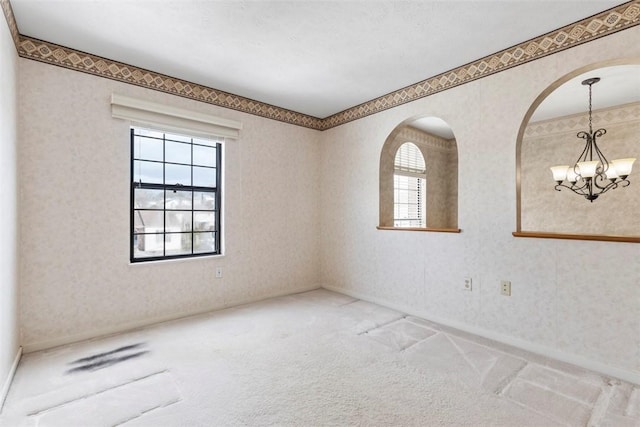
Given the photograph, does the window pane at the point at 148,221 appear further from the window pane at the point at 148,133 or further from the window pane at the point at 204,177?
the window pane at the point at 148,133

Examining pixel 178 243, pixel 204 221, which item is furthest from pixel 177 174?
pixel 178 243

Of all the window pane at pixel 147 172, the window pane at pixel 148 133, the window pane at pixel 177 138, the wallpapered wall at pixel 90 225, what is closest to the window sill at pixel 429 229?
the wallpapered wall at pixel 90 225

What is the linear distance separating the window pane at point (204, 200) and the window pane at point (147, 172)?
43 cm

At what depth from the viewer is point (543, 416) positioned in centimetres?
170

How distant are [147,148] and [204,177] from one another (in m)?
0.66

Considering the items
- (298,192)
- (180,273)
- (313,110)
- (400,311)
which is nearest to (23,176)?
(180,273)

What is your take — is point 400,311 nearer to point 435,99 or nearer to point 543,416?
point 543,416

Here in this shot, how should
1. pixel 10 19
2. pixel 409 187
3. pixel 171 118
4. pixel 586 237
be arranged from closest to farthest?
pixel 10 19, pixel 586 237, pixel 171 118, pixel 409 187

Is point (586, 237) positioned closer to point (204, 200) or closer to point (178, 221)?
point (204, 200)

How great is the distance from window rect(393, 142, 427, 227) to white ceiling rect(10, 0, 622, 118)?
7.14 feet

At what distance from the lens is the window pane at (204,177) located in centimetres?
352

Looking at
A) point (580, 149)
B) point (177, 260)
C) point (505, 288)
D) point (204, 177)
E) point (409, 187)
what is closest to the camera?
point (505, 288)

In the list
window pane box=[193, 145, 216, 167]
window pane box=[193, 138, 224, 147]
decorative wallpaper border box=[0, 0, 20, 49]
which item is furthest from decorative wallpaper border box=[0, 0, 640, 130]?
window pane box=[193, 145, 216, 167]

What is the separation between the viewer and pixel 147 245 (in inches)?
126
